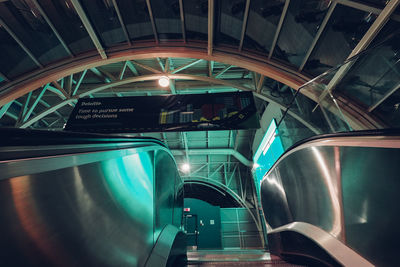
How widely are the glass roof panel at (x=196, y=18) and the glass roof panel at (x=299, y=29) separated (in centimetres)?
213

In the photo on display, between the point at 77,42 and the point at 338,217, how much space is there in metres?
7.45

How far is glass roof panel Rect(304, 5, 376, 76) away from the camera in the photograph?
11.7 ft

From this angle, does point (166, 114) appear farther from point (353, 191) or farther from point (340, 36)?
point (340, 36)

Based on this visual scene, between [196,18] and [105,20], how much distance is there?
2.63 meters

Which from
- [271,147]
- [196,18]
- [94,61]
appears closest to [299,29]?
[196,18]

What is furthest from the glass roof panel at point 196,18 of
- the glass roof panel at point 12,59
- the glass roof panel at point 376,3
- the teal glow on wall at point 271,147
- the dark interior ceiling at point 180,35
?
the glass roof panel at point 12,59

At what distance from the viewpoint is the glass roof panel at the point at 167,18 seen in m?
4.89

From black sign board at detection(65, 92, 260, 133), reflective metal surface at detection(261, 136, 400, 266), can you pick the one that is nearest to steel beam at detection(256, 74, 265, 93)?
black sign board at detection(65, 92, 260, 133)

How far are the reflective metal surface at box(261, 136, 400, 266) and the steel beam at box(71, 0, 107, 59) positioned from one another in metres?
5.80

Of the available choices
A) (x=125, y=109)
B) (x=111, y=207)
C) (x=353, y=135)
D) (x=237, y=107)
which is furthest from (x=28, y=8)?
(x=353, y=135)

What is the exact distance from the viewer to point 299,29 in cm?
435

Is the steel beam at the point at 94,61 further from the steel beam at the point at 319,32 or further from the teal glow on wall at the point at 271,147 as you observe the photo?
the teal glow on wall at the point at 271,147

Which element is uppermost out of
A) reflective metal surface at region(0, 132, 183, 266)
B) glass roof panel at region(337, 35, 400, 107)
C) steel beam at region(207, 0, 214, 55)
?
steel beam at region(207, 0, 214, 55)

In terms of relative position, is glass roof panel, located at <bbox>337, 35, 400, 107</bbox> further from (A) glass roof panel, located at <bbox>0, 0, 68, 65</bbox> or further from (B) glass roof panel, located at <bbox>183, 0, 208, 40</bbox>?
(A) glass roof panel, located at <bbox>0, 0, 68, 65</bbox>
